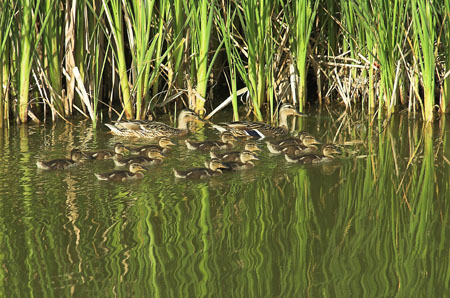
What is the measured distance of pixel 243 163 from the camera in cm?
782

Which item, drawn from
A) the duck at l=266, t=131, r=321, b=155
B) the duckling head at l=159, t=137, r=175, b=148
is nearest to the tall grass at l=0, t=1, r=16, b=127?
the duckling head at l=159, t=137, r=175, b=148

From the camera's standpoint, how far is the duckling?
762 centimetres

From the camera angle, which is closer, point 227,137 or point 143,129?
point 227,137

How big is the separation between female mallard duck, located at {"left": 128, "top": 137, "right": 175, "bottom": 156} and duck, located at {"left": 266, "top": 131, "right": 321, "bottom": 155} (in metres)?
1.08

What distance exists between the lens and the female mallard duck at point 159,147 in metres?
8.22

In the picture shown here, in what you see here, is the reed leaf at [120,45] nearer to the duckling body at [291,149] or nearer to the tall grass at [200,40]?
the tall grass at [200,40]

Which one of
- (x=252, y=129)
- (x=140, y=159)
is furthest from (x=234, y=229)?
(x=252, y=129)

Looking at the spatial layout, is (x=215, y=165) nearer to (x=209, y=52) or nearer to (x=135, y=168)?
(x=135, y=168)

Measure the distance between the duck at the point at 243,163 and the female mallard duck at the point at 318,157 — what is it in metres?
0.38

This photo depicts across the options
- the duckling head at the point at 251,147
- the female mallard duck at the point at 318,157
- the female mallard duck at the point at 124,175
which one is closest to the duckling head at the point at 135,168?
the female mallard duck at the point at 124,175

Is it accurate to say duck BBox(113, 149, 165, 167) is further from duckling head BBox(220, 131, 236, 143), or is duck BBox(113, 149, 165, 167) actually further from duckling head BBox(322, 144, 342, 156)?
duckling head BBox(322, 144, 342, 156)

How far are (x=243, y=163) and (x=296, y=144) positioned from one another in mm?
986

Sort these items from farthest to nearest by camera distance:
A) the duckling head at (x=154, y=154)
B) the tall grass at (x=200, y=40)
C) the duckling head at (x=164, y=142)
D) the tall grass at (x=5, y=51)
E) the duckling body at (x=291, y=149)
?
the tall grass at (x=200, y=40), the tall grass at (x=5, y=51), the duckling head at (x=164, y=142), the duckling body at (x=291, y=149), the duckling head at (x=154, y=154)

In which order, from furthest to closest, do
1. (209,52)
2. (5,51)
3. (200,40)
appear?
(209,52), (200,40), (5,51)
